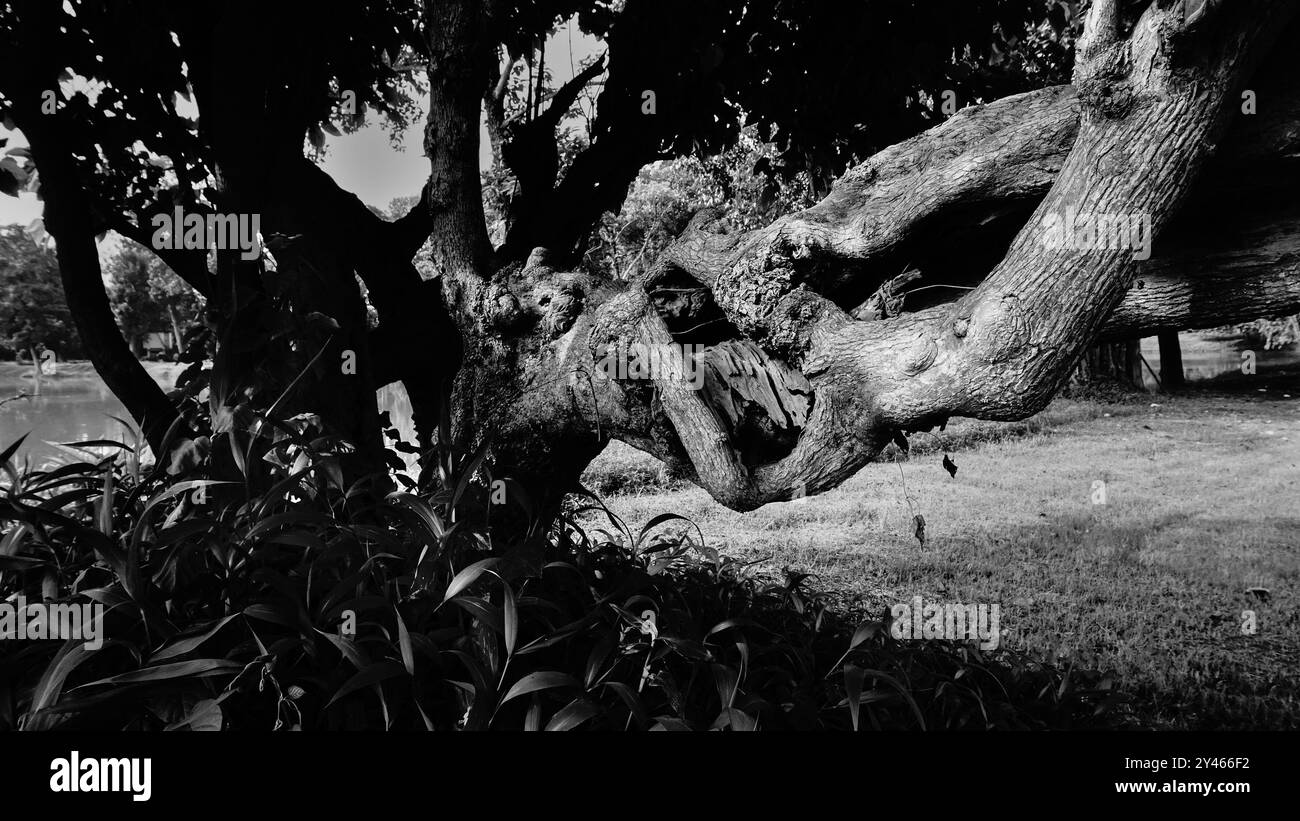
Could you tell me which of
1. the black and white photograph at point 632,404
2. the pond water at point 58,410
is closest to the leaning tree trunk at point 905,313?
the black and white photograph at point 632,404

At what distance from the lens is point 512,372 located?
266cm

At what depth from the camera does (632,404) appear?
2.29m

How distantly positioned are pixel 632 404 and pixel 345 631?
101 cm

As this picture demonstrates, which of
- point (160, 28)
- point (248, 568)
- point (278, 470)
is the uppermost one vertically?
point (160, 28)

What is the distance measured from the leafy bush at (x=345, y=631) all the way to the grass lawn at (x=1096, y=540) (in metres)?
1.22

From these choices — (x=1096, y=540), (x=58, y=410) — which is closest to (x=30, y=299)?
(x=58, y=410)

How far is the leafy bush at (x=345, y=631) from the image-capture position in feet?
4.78

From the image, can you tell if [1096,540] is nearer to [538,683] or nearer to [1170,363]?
[538,683]

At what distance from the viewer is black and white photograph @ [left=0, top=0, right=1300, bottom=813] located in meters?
1.54

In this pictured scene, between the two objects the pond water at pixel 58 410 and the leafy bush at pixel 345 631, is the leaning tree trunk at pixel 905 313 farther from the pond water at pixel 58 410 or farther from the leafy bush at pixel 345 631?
the pond water at pixel 58 410
